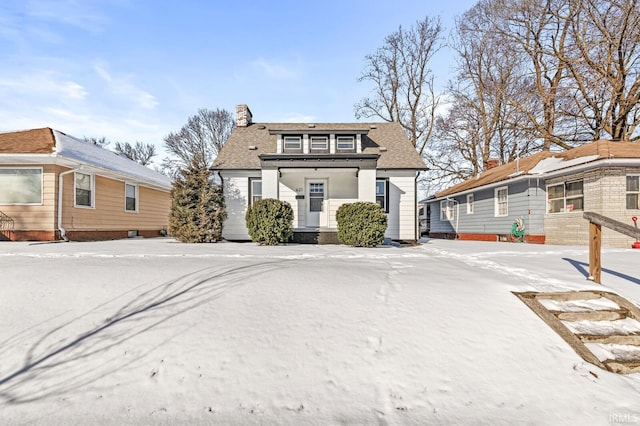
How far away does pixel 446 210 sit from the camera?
20625 millimetres

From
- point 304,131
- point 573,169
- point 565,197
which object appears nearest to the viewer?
point 573,169

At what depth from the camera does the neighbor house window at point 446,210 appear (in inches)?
790

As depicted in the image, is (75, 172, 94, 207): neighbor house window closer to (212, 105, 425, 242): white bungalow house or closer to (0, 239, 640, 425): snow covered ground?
(212, 105, 425, 242): white bungalow house

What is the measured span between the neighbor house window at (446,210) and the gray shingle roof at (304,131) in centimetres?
788

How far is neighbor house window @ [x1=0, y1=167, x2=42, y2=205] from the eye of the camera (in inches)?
404

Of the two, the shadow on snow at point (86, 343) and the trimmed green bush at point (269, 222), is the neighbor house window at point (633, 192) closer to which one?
the trimmed green bush at point (269, 222)

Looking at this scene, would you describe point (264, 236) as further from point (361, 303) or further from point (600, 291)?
point (600, 291)

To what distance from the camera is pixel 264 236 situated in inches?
382

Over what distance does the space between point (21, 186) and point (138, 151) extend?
30.7 m

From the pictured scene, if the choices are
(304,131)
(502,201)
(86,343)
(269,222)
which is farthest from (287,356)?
(502,201)

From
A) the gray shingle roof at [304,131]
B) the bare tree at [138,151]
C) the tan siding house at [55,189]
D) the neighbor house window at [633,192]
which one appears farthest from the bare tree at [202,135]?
the neighbor house window at [633,192]

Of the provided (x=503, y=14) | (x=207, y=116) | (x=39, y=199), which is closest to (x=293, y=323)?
(x=39, y=199)

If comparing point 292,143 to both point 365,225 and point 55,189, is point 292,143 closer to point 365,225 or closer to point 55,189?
point 365,225

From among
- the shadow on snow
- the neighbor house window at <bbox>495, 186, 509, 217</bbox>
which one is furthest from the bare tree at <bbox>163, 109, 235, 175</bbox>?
the shadow on snow
